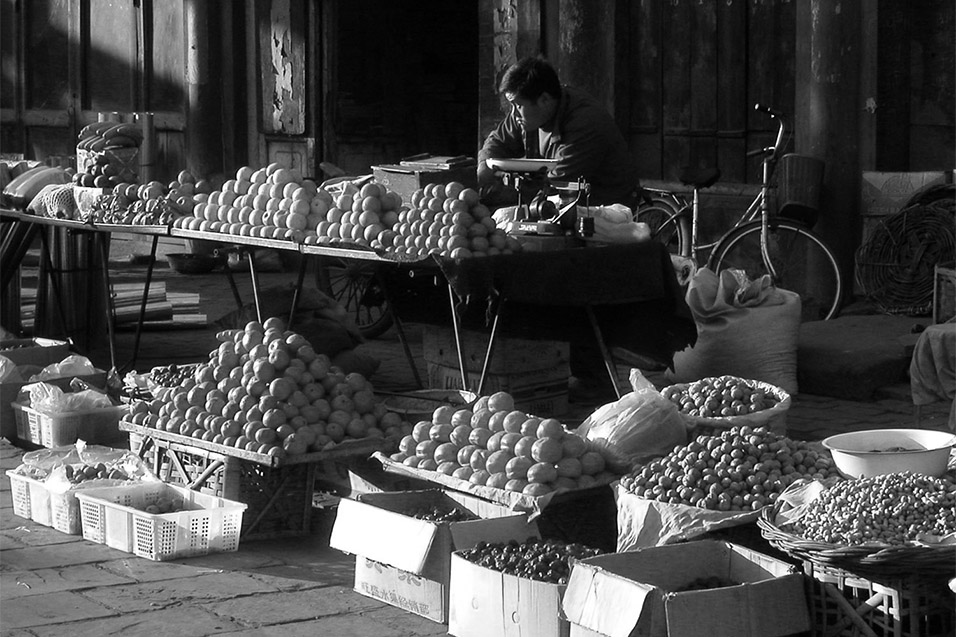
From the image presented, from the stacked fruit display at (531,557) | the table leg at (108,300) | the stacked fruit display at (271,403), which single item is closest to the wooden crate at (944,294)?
the stacked fruit display at (271,403)

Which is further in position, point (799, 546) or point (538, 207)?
point (538, 207)

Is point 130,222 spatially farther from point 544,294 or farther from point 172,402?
point 544,294

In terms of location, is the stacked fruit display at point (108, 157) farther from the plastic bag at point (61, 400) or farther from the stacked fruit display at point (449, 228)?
the stacked fruit display at point (449, 228)

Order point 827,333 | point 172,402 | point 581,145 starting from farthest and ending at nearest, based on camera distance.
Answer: point 827,333 → point 581,145 → point 172,402

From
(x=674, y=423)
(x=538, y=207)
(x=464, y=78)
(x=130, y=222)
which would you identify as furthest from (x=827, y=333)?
(x=464, y=78)

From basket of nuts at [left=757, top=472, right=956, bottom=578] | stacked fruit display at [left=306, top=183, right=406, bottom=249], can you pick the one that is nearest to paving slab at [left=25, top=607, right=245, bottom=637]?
basket of nuts at [left=757, top=472, right=956, bottom=578]

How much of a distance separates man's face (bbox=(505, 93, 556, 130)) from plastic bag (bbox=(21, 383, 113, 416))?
2670 mm

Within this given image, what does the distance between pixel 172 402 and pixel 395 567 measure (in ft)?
5.70

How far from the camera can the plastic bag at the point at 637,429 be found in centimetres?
542

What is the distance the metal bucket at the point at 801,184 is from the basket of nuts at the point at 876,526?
5.56 m

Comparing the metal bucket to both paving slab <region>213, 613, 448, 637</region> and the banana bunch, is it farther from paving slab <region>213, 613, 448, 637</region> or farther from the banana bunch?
paving slab <region>213, 613, 448, 637</region>

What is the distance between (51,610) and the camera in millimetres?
5012

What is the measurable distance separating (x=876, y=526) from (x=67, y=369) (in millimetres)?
4873

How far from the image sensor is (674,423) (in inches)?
220
